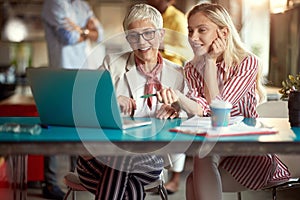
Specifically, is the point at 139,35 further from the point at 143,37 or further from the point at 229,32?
the point at 229,32

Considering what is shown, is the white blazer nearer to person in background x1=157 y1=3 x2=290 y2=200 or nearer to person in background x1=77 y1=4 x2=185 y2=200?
person in background x1=77 y1=4 x2=185 y2=200

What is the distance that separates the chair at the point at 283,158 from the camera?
229 centimetres

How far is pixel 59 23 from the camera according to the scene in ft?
13.0

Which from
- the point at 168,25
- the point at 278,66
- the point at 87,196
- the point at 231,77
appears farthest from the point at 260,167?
the point at 278,66

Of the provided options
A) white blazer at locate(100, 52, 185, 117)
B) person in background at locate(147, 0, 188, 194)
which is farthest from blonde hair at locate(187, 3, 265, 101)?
person in background at locate(147, 0, 188, 194)

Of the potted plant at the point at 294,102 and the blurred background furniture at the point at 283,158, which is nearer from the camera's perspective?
the potted plant at the point at 294,102

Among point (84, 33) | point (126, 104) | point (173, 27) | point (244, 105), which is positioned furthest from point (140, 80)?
point (84, 33)

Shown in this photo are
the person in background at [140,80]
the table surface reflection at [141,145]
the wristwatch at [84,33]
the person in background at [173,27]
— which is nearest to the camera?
the table surface reflection at [141,145]

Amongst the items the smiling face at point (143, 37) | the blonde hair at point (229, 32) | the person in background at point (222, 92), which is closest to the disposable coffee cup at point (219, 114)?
the person in background at point (222, 92)

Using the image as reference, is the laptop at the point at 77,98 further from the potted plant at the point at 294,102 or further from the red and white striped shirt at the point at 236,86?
the potted plant at the point at 294,102

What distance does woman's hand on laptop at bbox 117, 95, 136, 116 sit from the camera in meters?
2.13

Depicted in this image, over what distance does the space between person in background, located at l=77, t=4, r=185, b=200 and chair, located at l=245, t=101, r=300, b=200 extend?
20.4 inches

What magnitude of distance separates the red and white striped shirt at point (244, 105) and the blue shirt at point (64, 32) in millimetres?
1964

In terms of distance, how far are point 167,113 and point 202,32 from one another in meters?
0.34
